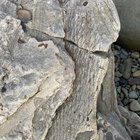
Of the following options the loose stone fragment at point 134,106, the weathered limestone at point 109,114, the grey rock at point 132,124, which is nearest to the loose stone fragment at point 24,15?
the weathered limestone at point 109,114

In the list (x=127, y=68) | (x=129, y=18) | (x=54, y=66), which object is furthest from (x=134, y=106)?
(x=54, y=66)

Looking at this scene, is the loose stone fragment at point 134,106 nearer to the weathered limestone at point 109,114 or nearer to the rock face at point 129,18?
the rock face at point 129,18

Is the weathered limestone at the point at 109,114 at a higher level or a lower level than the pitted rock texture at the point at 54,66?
lower

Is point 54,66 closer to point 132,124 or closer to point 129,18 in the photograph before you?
point 132,124

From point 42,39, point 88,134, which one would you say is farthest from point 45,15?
point 88,134

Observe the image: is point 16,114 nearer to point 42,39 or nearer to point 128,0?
point 42,39

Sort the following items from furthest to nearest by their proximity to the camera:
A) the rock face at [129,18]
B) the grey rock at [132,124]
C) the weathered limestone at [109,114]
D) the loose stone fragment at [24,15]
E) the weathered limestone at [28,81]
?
the rock face at [129,18]
the grey rock at [132,124]
the weathered limestone at [109,114]
the loose stone fragment at [24,15]
the weathered limestone at [28,81]

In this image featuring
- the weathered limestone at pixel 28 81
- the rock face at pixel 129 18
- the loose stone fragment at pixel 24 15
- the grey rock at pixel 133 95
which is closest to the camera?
the weathered limestone at pixel 28 81
